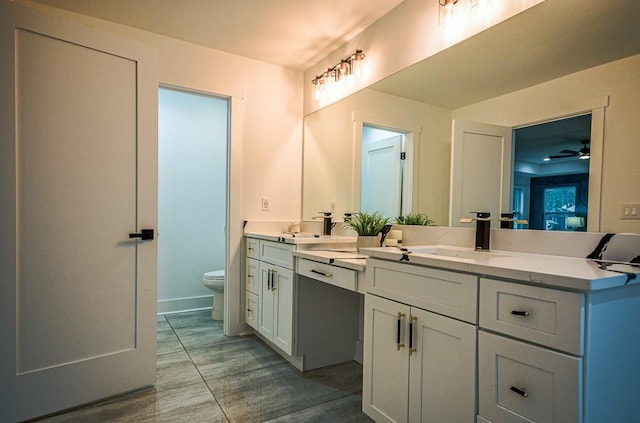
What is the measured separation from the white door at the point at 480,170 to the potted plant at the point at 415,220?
0.49 ft

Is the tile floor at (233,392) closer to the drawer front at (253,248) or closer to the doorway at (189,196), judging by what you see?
the drawer front at (253,248)

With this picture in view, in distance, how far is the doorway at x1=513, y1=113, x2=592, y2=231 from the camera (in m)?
1.26

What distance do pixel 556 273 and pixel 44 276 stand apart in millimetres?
2133

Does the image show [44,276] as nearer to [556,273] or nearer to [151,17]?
[151,17]

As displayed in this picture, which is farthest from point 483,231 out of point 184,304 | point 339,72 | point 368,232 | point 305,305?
point 184,304

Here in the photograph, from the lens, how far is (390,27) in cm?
213

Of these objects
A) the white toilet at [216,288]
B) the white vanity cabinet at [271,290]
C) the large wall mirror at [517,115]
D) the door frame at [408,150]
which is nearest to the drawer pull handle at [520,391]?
the large wall mirror at [517,115]

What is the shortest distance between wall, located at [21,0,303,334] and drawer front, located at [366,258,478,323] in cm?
162

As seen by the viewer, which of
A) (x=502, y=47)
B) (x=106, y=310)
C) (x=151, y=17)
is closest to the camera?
(x=502, y=47)

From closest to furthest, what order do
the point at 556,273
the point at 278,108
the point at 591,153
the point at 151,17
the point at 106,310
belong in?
1. the point at 556,273
2. the point at 591,153
3. the point at 106,310
4. the point at 151,17
5. the point at 278,108

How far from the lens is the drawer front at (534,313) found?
0.82 meters

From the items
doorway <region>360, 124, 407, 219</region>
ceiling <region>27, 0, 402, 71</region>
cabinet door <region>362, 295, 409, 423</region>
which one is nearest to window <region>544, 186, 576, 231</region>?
cabinet door <region>362, 295, 409, 423</region>

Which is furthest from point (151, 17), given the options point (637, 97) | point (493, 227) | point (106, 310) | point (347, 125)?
point (637, 97)

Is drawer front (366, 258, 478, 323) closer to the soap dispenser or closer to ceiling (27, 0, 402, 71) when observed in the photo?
the soap dispenser
